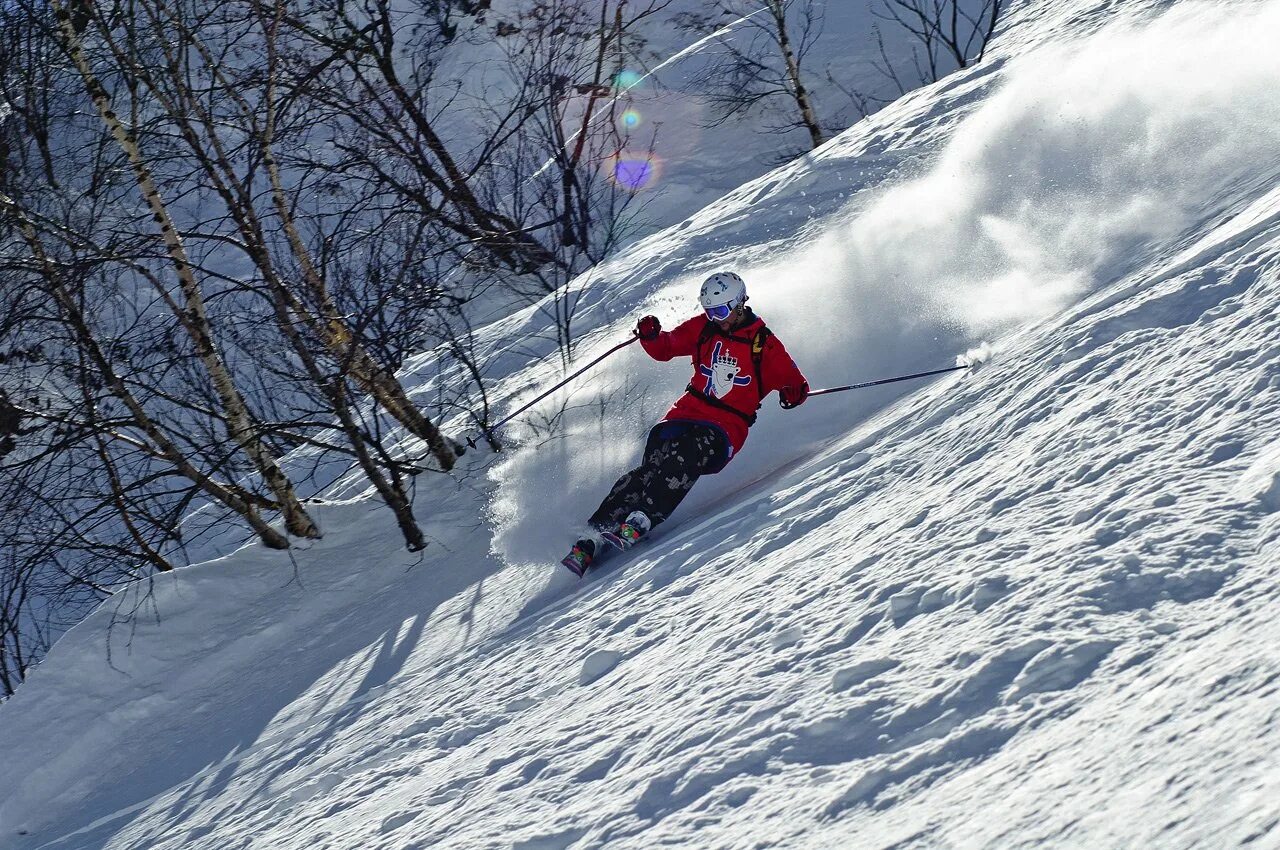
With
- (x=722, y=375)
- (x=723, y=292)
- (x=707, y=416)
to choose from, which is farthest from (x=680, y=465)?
(x=723, y=292)

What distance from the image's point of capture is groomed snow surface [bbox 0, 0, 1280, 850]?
246 centimetres

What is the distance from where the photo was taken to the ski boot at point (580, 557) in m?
5.95

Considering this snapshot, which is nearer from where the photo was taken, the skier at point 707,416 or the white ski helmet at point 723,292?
the skier at point 707,416

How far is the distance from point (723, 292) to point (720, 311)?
0.37 ft

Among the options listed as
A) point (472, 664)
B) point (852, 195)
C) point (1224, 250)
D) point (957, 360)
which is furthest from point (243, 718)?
point (852, 195)

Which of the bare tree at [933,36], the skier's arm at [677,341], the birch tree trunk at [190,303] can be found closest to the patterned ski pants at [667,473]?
the skier's arm at [677,341]

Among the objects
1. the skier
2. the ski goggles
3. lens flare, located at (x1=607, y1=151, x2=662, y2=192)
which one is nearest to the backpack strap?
the skier

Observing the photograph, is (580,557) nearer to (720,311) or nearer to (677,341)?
(677,341)

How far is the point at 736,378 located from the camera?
625cm

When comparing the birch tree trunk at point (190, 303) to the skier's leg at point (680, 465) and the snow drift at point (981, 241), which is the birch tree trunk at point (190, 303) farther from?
the skier's leg at point (680, 465)

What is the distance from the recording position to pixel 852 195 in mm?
9344

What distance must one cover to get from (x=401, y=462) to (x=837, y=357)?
12.9 ft

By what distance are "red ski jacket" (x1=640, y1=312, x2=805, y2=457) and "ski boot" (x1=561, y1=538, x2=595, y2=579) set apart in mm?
891

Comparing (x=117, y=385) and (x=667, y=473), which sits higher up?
(x=117, y=385)
